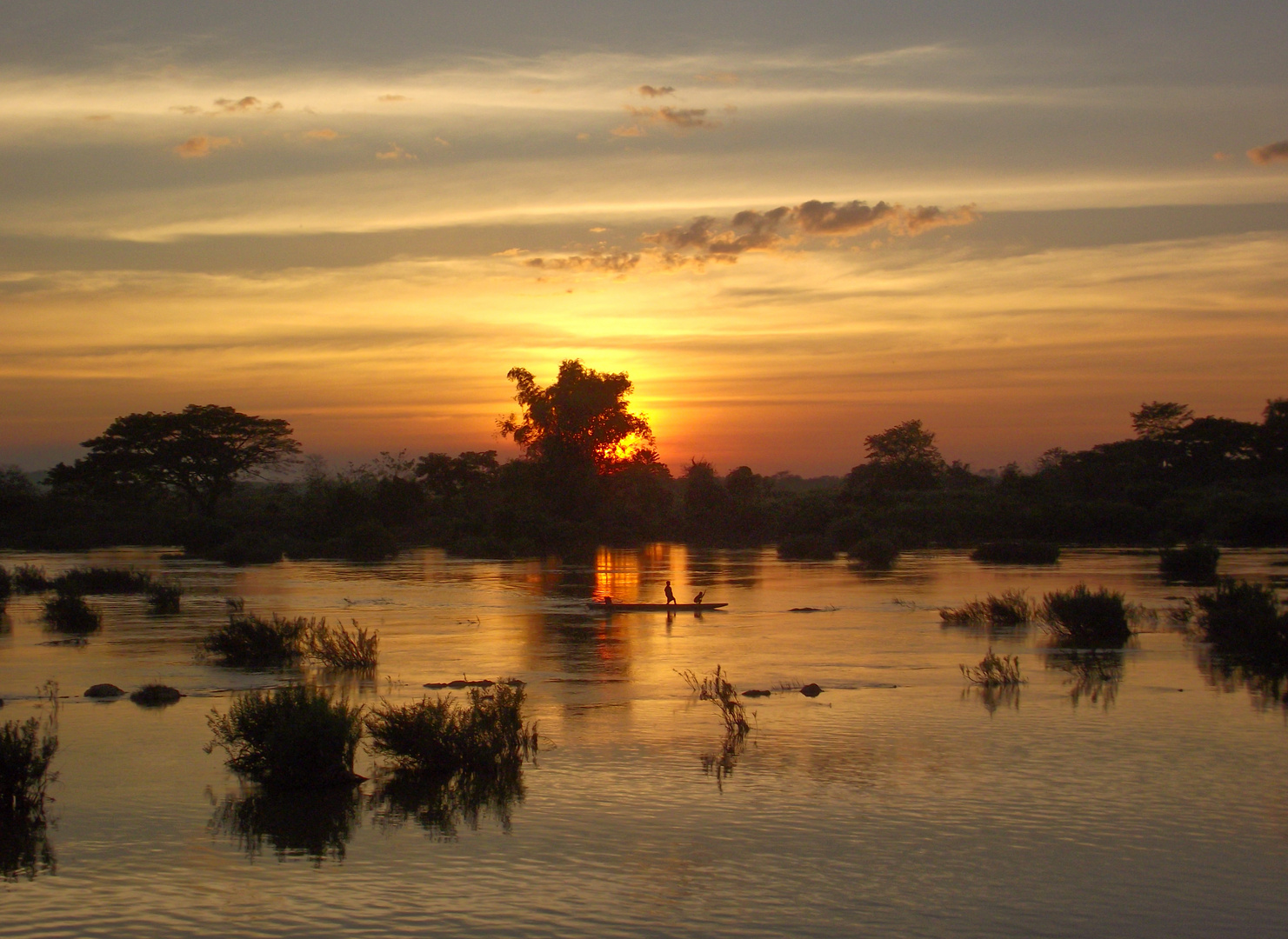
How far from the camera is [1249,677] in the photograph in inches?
725

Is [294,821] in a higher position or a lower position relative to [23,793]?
lower

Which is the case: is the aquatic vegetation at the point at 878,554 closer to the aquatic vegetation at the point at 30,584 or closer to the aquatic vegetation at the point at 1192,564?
the aquatic vegetation at the point at 1192,564

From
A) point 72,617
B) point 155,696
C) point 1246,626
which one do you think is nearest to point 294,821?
point 155,696

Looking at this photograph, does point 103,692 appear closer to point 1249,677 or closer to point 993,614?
point 1249,677

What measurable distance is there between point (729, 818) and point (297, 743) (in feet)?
13.8

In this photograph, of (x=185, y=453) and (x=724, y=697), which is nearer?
(x=724, y=697)

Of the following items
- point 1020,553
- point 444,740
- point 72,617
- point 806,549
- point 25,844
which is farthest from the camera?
point 806,549

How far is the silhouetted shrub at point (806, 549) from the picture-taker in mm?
58987

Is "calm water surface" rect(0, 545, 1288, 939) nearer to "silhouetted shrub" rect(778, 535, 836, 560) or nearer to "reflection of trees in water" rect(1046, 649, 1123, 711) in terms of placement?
"reflection of trees in water" rect(1046, 649, 1123, 711)

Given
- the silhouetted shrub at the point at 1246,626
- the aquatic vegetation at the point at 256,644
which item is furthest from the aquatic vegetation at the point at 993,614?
the aquatic vegetation at the point at 256,644

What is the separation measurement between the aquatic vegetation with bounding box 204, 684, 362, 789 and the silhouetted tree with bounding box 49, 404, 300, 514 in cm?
6625

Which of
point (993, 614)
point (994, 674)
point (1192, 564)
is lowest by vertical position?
point (994, 674)

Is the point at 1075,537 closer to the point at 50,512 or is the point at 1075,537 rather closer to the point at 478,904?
the point at 50,512

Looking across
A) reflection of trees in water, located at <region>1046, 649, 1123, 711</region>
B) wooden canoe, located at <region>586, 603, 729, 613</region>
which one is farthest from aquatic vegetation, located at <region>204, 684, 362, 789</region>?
wooden canoe, located at <region>586, 603, 729, 613</region>
